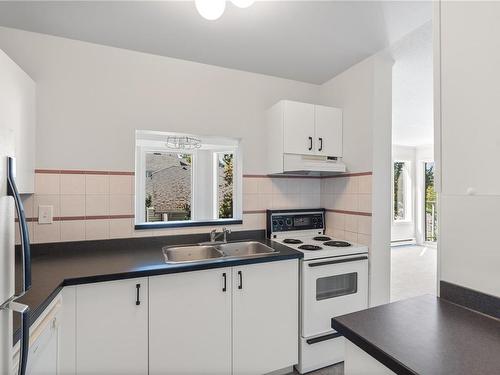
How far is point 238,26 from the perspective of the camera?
175 cm

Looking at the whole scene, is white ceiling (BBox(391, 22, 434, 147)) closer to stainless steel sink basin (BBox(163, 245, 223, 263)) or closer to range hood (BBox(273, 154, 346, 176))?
range hood (BBox(273, 154, 346, 176))

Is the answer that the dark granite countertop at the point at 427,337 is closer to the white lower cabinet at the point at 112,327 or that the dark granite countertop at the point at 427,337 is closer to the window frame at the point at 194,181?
the white lower cabinet at the point at 112,327

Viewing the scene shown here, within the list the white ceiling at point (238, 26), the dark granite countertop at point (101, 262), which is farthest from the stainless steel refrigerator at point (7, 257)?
the white ceiling at point (238, 26)

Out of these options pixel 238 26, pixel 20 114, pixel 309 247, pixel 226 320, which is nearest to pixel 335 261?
pixel 309 247

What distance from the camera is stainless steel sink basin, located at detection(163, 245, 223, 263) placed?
79.4 inches

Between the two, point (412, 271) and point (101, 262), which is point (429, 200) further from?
point (101, 262)

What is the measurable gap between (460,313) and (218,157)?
3.86 m

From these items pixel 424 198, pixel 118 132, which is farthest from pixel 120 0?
pixel 424 198

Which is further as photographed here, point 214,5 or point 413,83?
point 413,83

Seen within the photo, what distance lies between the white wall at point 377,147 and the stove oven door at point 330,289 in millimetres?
147

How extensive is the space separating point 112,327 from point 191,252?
75 centimetres

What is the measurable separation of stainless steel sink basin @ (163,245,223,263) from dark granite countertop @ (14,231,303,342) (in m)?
0.10

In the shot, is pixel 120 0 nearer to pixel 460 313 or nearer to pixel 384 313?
pixel 384 313

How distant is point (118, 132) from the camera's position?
202 cm
